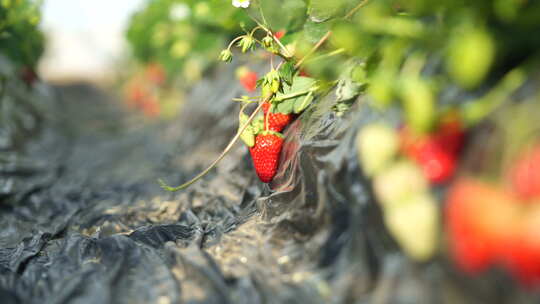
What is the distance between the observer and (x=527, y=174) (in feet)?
2.21

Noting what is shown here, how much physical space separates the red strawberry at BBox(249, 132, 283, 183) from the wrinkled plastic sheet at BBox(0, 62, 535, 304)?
0.13ft

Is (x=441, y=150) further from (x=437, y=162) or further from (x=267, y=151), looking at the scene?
(x=267, y=151)

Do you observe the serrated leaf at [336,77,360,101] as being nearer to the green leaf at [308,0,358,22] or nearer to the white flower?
the green leaf at [308,0,358,22]

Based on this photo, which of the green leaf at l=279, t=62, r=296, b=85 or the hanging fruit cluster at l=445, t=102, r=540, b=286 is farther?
the green leaf at l=279, t=62, r=296, b=85

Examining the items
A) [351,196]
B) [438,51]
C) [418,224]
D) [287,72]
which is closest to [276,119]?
[287,72]

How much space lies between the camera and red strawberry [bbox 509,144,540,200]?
0.66 meters

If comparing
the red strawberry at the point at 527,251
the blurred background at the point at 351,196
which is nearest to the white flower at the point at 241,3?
the blurred background at the point at 351,196

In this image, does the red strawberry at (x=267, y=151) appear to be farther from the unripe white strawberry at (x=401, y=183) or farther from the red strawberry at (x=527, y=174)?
the red strawberry at (x=527, y=174)

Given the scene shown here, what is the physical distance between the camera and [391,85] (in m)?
0.81

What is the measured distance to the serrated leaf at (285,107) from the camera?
1.39 m

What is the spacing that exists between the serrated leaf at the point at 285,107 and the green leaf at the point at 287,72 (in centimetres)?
6


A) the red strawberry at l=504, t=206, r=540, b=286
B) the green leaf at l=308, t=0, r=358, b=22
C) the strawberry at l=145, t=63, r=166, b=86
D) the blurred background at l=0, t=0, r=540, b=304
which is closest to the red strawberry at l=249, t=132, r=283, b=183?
the blurred background at l=0, t=0, r=540, b=304

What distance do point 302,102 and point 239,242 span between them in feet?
1.60

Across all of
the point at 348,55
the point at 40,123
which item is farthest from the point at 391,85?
the point at 40,123
